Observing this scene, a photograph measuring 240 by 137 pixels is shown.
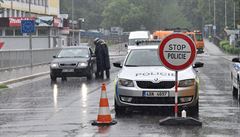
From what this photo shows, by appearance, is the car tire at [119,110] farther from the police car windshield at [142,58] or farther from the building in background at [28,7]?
the building in background at [28,7]

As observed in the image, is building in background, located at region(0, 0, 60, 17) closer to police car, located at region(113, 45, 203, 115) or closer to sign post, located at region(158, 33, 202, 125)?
police car, located at region(113, 45, 203, 115)

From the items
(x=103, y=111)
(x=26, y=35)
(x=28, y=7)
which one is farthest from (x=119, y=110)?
(x=28, y=7)

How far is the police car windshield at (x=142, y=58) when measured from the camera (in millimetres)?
14785

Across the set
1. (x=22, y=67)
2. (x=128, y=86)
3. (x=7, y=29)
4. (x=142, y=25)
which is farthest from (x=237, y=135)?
(x=142, y=25)

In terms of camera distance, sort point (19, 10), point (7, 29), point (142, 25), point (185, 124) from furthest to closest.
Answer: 1. point (142, 25)
2. point (19, 10)
3. point (7, 29)
4. point (185, 124)

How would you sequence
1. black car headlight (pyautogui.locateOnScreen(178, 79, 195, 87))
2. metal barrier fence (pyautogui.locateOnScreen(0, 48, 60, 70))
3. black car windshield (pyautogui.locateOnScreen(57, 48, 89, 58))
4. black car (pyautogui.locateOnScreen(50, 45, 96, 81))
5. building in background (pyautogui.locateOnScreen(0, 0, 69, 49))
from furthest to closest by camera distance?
1. building in background (pyautogui.locateOnScreen(0, 0, 69, 49))
2. metal barrier fence (pyautogui.locateOnScreen(0, 48, 60, 70))
3. black car windshield (pyautogui.locateOnScreen(57, 48, 89, 58))
4. black car (pyautogui.locateOnScreen(50, 45, 96, 81))
5. black car headlight (pyautogui.locateOnScreen(178, 79, 195, 87))

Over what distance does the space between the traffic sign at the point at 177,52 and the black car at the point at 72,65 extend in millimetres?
15027

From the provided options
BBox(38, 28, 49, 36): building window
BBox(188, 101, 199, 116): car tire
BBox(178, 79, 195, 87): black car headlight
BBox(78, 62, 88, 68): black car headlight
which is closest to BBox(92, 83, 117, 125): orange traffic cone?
BBox(178, 79, 195, 87): black car headlight

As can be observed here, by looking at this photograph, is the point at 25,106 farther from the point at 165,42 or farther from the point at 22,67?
the point at 22,67

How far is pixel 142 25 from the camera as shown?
431 feet

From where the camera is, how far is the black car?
26844 mm

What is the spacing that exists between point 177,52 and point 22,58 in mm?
24819

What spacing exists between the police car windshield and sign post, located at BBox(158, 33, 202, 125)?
262 centimetres

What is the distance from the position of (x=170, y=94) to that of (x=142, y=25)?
389 ft
